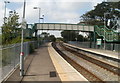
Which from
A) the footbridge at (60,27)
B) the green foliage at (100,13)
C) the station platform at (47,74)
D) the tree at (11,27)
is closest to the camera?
the station platform at (47,74)

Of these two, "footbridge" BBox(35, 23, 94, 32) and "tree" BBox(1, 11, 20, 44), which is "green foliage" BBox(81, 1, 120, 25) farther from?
"tree" BBox(1, 11, 20, 44)

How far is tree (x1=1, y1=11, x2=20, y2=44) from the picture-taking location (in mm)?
38912

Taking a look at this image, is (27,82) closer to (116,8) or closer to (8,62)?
(8,62)

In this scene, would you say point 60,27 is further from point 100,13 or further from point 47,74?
point 47,74

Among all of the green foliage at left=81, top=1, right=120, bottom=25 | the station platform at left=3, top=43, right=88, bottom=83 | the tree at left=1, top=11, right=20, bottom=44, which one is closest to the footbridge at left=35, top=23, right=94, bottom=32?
the tree at left=1, top=11, right=20, bottom=44

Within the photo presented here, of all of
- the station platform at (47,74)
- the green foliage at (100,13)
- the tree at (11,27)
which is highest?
the green foliage at (100,13)

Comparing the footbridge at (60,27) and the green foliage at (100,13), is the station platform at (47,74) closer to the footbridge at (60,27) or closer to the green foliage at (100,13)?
the footbridge at (60,27)

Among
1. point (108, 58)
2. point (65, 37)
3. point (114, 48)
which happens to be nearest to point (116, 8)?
point (114, 48)

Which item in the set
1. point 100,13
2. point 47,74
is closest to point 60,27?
point 100,13

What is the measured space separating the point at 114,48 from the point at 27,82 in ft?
114

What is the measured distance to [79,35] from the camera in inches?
5172

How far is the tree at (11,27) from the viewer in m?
38.9

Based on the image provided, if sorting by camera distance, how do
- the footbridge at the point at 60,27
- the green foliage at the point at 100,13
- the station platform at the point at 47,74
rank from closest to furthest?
the station platform at the point at 47,74, the footbridge at the point at 60,27, the green foliage at the point at 100,13

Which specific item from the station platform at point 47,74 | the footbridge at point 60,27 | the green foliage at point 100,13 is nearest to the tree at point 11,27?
the footbridge at point 60,27
